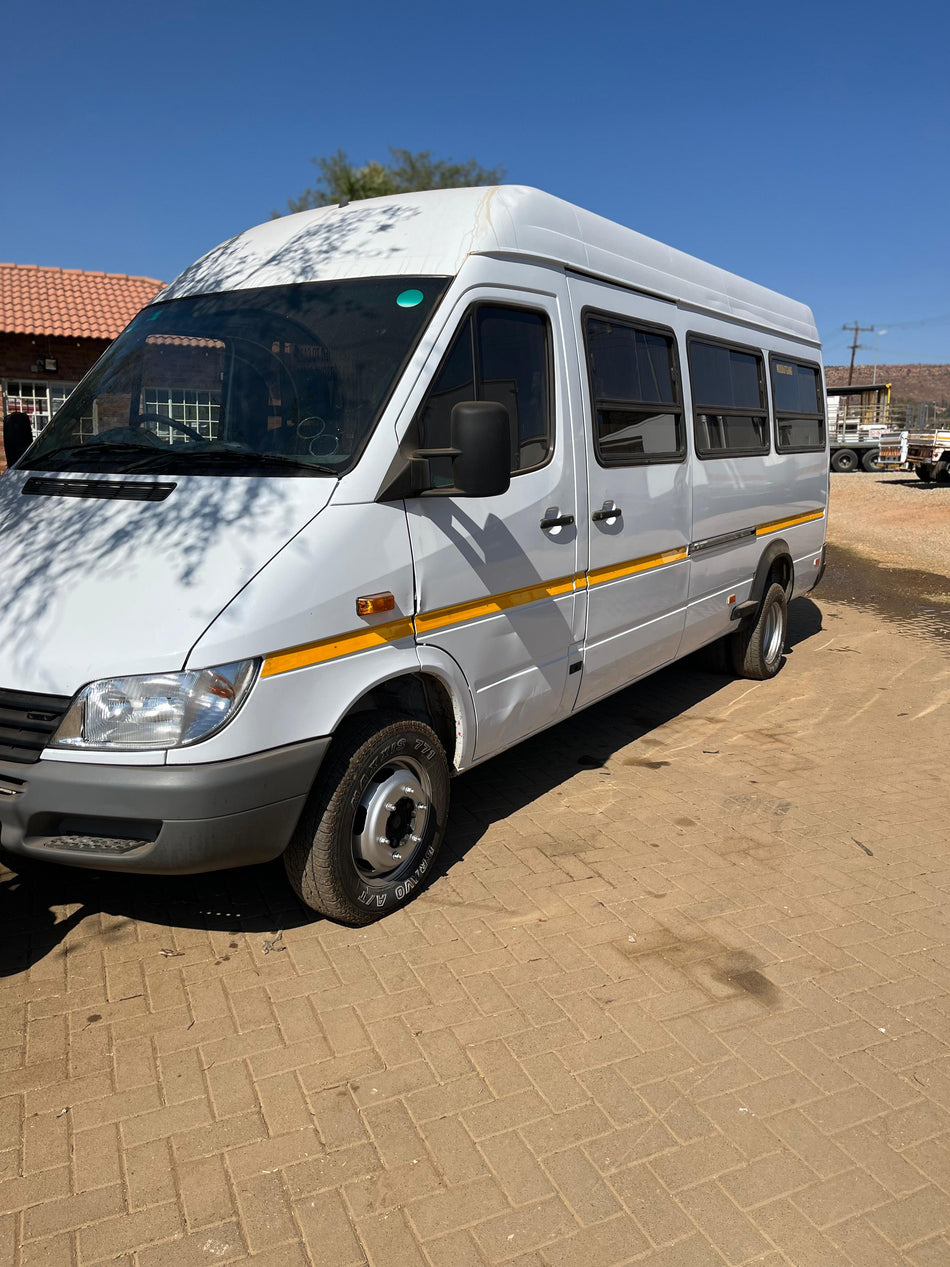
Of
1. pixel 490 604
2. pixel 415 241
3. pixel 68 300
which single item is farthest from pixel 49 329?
pixel 490 604

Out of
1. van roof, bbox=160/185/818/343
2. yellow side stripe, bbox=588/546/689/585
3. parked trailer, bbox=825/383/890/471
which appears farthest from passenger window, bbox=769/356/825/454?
parked trailer, bbox=825/383/890/471

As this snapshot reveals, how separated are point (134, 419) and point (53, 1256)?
3.07 metres

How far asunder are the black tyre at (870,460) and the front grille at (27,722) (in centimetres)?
3832

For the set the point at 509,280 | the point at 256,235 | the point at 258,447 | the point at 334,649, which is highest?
the point at 256,235

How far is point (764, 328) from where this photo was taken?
762 cm

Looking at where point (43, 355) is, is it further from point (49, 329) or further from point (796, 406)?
point (796, 406)

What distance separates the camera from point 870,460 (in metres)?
38.0

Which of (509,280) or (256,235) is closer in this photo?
(509,280)

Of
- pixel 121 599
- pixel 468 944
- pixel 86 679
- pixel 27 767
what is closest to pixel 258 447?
pixel 121 599

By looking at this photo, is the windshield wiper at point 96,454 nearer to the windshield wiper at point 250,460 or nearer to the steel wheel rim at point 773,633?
the windshield wiper at point 250,460

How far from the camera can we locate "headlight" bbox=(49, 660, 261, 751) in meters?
3.15

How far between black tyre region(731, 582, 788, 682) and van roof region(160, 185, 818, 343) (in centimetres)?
324

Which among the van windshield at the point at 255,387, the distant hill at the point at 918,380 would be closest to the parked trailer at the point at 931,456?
the van windshield at the point at 255,387

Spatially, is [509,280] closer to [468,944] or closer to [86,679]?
[86,679]
